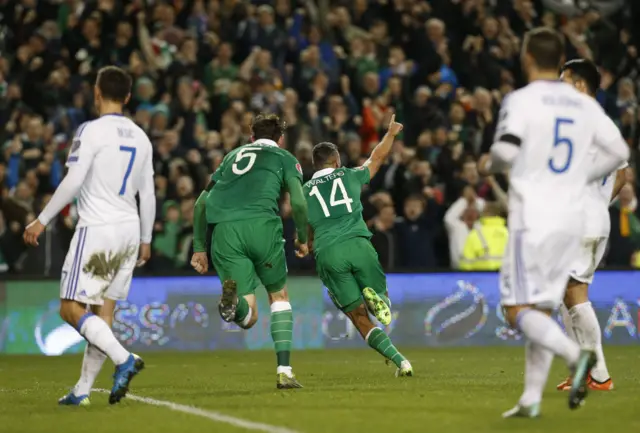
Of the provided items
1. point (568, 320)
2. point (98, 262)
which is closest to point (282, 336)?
point (98, 262)

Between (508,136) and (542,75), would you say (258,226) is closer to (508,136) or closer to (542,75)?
(542,75)

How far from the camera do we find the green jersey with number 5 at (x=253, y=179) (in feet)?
38.0

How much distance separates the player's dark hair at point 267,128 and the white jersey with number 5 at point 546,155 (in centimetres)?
374

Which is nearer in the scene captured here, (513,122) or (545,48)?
(513,122)

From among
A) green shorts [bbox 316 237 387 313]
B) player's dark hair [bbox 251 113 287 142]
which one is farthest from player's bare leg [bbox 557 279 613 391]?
green shorts [bbox 316 237 387 313]

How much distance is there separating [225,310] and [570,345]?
12.6 ft

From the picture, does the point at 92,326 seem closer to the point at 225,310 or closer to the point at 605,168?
the point at 225,310

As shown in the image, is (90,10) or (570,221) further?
(90,10)

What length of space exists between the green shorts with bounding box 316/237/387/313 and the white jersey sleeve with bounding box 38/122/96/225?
4004 millimetres

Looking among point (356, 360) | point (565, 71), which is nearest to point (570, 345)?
point (565, 71)

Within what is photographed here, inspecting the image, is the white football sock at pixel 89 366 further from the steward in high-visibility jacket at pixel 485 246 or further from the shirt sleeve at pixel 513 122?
the steward in high-visibility jacket at pixel 485 246

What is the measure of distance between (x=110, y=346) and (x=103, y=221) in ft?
2.92

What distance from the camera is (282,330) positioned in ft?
37.8

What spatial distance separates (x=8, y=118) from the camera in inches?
840
